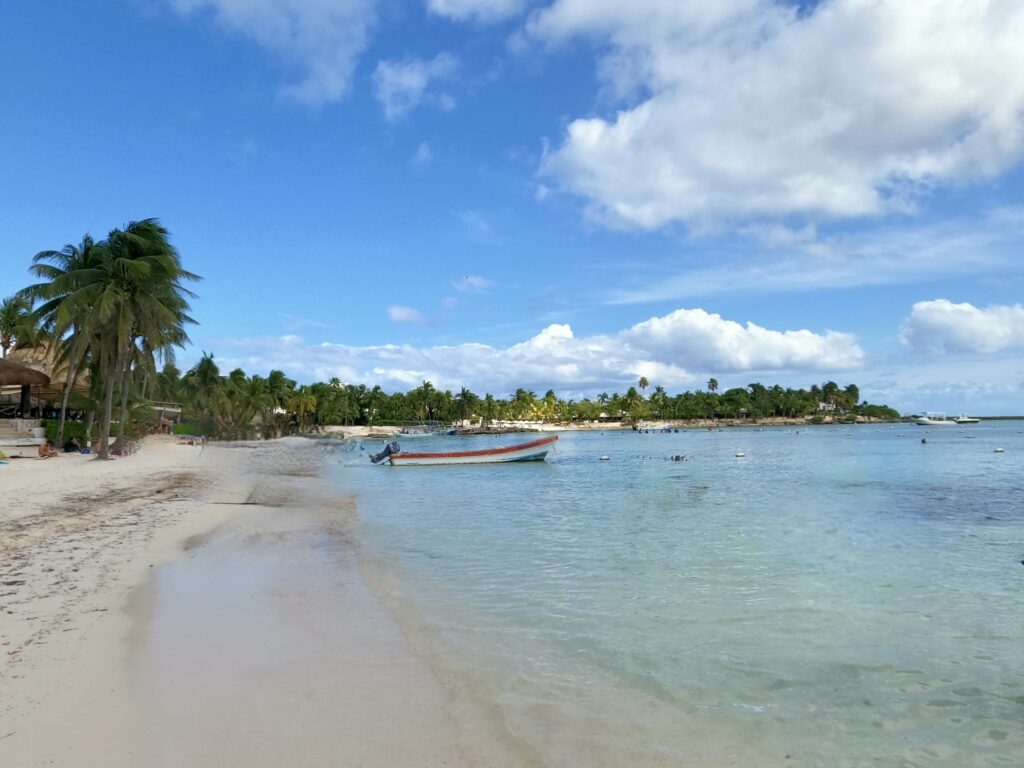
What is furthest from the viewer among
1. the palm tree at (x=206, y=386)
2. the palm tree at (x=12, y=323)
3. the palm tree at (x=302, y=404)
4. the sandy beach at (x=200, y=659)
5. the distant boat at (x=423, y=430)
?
the distant boat at (x=423, y=430)

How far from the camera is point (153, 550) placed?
32.7ft

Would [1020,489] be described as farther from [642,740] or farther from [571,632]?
[642,740]

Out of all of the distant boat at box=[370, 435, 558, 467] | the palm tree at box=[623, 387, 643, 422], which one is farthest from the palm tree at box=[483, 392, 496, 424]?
the distant boat at box=[370, 435, 558, 467]

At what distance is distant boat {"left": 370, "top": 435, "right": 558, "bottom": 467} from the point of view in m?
40.5

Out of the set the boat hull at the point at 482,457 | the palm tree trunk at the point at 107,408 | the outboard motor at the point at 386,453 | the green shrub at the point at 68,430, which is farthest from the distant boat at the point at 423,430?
the palm tree trunk at the point at 107,408

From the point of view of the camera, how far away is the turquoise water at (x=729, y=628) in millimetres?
4699

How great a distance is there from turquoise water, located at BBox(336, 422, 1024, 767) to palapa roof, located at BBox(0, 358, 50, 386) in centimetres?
2118

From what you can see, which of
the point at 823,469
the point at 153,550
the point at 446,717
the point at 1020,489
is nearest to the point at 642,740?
the point at 446,717

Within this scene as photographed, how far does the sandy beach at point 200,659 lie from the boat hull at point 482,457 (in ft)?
94.1

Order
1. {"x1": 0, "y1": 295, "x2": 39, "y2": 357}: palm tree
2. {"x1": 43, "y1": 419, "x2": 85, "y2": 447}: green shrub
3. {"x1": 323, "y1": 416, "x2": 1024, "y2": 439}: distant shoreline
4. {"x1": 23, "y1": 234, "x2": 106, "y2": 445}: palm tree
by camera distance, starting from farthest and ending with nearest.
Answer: {"x1": 323, "y1": 416, "x2": 1024, "y2": 439}: distant shoreline
{"x1": 0, "y1": 295, "x2": 39, "y2": 357}: palm tree
{"x1": 43, "y1": 419, "x2": 85, "y2": 447}: green shrub
{"x1": 23, "y1": 234, "x2": 106, "y2": 445}: palm tree

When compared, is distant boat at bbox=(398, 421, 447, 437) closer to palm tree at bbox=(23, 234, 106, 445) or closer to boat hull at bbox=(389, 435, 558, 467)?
boat hull at bbox=(389, 435, 558, 467)

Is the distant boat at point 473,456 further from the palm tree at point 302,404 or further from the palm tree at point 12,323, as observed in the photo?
the palm tree at point 302,404

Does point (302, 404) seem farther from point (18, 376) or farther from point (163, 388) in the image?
point (18, 376)

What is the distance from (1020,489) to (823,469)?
11.1m
